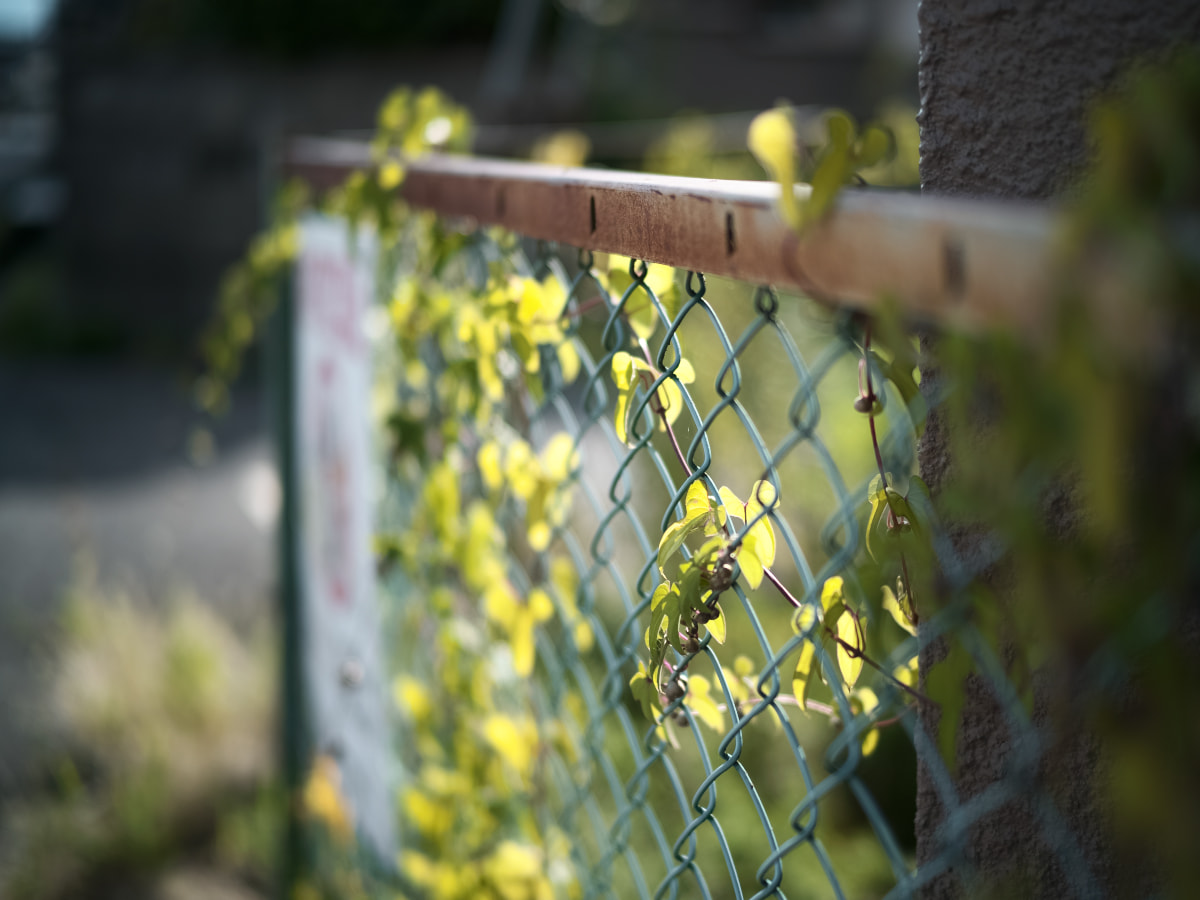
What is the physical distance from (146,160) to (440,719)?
26.9ft

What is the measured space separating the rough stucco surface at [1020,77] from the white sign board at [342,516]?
1.15 metres

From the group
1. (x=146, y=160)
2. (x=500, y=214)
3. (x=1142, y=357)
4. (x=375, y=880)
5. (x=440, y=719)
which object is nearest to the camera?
(x=1142, y=357)

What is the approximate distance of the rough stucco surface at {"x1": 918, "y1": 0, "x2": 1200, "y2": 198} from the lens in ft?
2.02

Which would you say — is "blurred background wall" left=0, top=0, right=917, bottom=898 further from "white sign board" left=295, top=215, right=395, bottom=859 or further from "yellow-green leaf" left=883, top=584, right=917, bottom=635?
"yellow-green leaf" left=883, top=584, right=917, bottom=635

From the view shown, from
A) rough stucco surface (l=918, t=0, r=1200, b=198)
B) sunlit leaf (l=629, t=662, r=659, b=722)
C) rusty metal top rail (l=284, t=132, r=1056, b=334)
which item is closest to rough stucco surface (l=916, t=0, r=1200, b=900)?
rough stucco surface (l=918, t=0, r=1200, b=198)

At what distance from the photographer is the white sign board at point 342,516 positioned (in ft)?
6.15

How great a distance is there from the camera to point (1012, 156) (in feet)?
2.31

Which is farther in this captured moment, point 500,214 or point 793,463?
point 793,463

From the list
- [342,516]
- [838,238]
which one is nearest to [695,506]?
[838,238]

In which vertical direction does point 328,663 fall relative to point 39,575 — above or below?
below

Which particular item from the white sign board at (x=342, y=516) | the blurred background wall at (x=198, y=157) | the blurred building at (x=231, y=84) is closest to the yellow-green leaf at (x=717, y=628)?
the white sign board at (x=342, y=516)

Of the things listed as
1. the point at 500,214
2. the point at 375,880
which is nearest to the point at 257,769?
the point at 375,880

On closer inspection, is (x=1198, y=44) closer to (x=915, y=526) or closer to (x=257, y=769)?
(x=915, y=526)

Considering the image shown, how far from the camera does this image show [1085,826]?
28.6 inches
